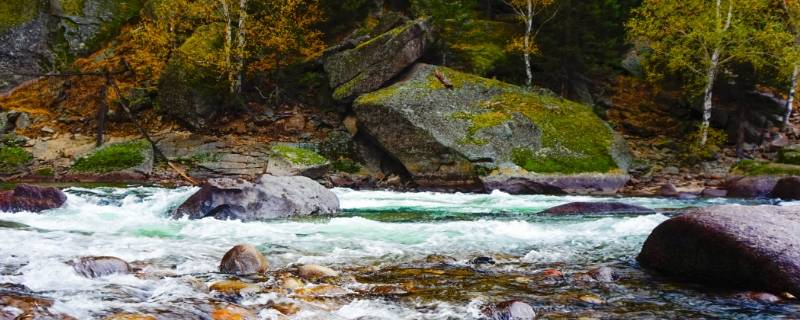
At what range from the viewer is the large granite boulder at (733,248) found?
5848 millimetres

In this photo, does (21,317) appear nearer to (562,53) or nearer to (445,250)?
(445,250)

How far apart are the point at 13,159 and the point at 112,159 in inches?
159

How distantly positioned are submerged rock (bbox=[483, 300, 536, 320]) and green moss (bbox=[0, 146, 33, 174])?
862 inches

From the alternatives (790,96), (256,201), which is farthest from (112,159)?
(790,96)

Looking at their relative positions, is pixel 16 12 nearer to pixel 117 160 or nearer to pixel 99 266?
pixel 117 160

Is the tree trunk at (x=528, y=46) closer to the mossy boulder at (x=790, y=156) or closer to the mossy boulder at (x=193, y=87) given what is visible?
the mossy boulder at (x=790, y=156)

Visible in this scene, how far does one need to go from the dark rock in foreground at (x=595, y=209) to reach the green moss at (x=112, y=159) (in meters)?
15.6

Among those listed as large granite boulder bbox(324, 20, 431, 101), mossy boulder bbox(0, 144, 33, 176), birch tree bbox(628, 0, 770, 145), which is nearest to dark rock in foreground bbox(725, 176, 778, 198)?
birch tree bbox(628, 0, 770, 145)

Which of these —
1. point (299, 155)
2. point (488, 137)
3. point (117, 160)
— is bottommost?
point (117, 160)

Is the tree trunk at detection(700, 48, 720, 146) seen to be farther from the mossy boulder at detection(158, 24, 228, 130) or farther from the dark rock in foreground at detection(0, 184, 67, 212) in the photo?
the dark rock in foreground at detection(0, 184, 67, 212)

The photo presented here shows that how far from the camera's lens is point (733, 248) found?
6184 mm

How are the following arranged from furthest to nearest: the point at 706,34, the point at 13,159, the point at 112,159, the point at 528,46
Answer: the point at 528,46 < the point at 13,159 < the point at 706,34 < the point at 112,159

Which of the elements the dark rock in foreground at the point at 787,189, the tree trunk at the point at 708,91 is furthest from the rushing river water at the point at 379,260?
the tree trunk at the point at 708,91

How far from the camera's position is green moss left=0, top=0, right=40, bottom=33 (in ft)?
97.7
